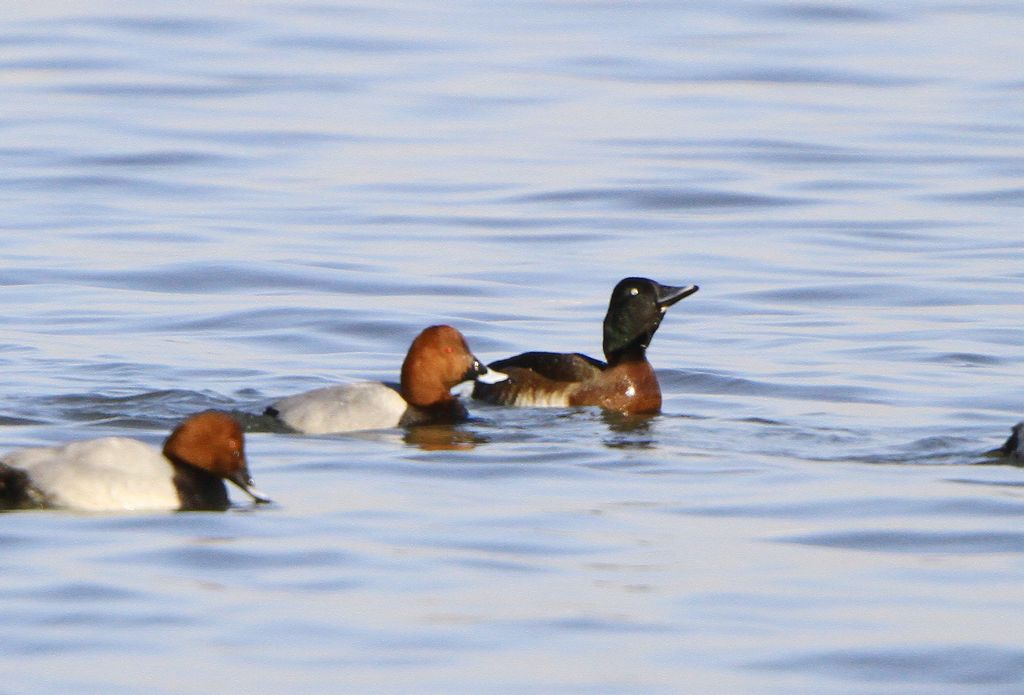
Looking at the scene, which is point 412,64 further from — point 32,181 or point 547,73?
point 32,181

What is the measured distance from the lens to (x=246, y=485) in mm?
9555

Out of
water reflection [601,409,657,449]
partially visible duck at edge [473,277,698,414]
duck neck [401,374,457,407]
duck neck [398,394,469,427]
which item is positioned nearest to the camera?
water reflection [601,409,657,449]

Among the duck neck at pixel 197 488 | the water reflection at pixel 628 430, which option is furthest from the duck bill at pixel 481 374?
the duck neck at pixel 197 488

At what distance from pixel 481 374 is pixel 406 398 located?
1.60 feet

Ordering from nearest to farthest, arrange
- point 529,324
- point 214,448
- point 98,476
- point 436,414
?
point 98,476, point 214,448, point 436,414, point 529,324

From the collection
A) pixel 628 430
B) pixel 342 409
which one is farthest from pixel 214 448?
pixel 628 430

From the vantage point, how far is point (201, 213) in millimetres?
20094

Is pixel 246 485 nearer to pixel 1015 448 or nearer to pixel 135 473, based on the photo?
pixel 135 473

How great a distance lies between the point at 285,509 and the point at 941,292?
8374mm

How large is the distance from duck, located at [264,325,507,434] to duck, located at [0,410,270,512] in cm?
192

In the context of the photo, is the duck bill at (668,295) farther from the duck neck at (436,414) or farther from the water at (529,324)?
the duck neck at (436,414)

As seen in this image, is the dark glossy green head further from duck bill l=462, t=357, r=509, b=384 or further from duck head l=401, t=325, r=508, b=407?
duck head l=401, t=325, r=508, b=407

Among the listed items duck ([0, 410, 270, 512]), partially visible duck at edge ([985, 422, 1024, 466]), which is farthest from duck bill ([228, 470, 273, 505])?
partially visible duck at edge ([985, 422, 1024, 466])

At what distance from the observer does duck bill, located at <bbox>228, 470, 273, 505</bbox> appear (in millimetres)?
9539
